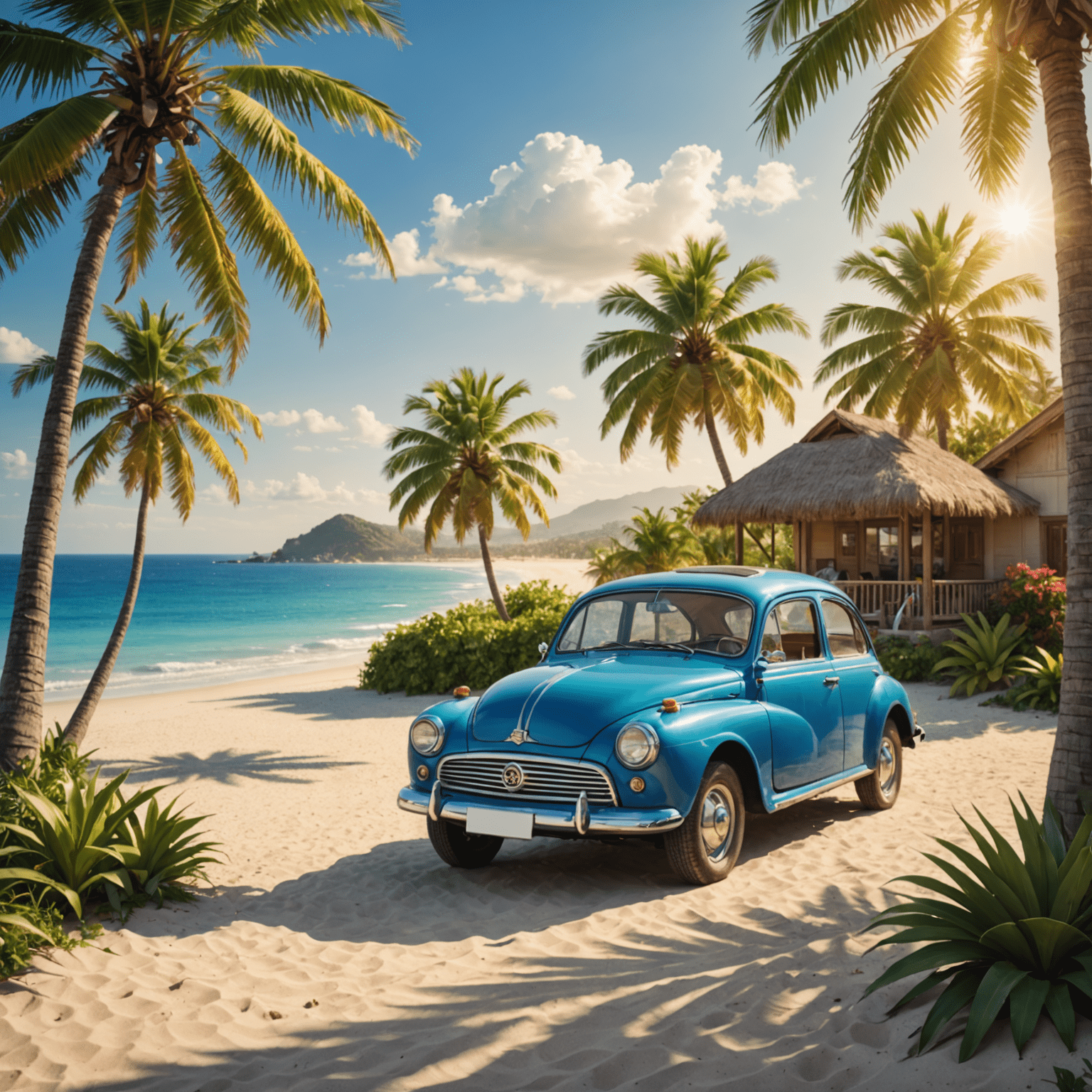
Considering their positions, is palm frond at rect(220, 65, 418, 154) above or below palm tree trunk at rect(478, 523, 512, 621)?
above

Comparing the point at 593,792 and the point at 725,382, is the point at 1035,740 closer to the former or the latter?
the point at 593,792

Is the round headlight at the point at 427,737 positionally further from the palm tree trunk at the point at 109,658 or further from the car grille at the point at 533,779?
the palm tree trunk at the point at 109,658

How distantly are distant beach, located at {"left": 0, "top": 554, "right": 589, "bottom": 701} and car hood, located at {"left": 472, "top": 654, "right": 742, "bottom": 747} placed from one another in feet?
79.6

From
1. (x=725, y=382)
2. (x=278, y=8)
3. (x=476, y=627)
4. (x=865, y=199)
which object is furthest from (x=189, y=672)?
(x=865, y=199)

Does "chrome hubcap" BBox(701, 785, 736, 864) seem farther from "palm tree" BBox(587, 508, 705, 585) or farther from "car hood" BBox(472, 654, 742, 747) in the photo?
"palm tree" BBox(587, 508, 705, 585)

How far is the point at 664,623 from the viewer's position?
20.8 feet

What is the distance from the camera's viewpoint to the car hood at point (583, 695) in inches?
200

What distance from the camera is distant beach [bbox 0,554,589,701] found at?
3362cm

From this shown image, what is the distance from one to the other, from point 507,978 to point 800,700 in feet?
9.96

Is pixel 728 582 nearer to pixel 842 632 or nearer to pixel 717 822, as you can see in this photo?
pixel 842 632

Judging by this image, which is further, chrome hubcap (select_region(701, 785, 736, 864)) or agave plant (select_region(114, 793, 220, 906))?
chrome hubcap (select_region(701, 785, 736, 864))

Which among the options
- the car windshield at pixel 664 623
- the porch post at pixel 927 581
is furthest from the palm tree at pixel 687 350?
the car windshield at pixel 664 623

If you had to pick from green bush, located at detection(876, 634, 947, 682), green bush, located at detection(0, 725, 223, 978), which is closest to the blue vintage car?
green bush, located at detection(0, 725, 223, 978)

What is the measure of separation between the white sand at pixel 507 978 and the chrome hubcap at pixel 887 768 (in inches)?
11.4
